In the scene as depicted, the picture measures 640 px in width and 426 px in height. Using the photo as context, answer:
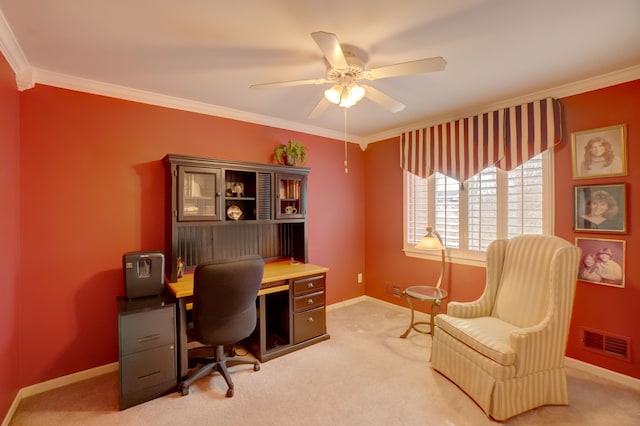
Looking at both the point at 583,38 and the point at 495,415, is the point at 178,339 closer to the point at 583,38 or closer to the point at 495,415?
the point at 495,415

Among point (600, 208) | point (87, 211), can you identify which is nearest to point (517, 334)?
point (600, 208)

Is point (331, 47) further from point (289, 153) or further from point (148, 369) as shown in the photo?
point (148, 369)

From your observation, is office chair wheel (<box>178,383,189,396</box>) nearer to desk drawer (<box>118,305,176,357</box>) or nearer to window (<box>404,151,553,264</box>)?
desk drawer (<box>118,305,176,357</box>)

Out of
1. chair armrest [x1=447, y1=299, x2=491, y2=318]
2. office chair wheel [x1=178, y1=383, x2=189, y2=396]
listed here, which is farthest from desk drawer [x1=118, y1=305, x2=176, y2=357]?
chair armrest [x1=447, y1=299, x2=491, y2=318]

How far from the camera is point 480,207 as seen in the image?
3.19m

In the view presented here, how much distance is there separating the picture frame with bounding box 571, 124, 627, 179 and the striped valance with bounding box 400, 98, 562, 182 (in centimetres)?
18

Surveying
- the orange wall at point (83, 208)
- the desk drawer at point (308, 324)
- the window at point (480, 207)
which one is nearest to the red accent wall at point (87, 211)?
the orange wall at point (83, 208)

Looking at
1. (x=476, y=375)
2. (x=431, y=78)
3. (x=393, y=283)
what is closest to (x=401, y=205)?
(x=393, y=283)

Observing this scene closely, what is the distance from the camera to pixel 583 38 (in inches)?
73.6

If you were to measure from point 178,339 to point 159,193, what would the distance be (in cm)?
136

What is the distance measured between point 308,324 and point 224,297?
1.20 m

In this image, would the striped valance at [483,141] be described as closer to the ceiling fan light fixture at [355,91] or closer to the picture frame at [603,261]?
the picture frame at [603,261]

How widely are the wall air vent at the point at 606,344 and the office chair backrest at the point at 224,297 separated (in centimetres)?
292

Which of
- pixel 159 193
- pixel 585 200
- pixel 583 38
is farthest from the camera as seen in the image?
pixel 159 193
